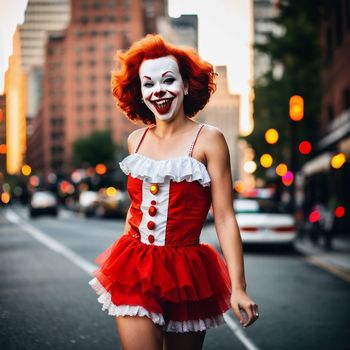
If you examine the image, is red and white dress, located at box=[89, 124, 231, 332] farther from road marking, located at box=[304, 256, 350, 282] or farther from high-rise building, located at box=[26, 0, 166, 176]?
high-rise building, located at box=[26, 0, 166, 176]

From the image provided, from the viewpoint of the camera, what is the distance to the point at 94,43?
118688 millimetres

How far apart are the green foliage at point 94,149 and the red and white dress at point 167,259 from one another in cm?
9357

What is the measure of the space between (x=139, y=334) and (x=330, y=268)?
34.8 ft

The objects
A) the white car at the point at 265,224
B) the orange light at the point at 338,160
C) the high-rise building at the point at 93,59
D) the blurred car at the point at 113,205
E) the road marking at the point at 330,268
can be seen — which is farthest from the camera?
the high-rise building at the point at 93,59

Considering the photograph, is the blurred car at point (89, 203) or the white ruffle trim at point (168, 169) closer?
the white ruffle trim at point (168, 169)

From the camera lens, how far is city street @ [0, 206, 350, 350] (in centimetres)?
609

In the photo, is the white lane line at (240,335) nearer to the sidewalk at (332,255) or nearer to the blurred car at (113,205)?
the sidewalk at (332,255)

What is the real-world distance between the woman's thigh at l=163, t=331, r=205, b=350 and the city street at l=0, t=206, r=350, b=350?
9.75ft

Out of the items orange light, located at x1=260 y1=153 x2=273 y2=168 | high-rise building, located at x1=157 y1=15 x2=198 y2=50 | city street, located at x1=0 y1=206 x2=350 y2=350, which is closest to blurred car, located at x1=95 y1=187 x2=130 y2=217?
orange light, located at x1=260 y1=153 x2=273 y2=168

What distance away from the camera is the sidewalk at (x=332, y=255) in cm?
1246

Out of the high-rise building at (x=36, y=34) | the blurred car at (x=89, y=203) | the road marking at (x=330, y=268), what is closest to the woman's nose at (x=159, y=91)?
the road marking at (x=330, y=268)

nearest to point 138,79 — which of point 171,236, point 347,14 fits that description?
point 171,236

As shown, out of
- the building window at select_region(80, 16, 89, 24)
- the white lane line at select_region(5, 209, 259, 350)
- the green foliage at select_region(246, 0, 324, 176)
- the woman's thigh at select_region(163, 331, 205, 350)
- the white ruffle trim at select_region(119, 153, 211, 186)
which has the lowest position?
the white lane line at select_region(5, 209, 259, 350)

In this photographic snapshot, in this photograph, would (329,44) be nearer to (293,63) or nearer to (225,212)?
(293,63)
